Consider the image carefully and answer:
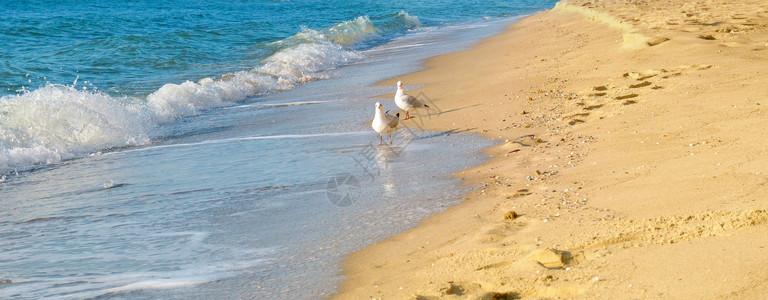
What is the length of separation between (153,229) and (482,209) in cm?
242

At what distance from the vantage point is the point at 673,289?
323cm

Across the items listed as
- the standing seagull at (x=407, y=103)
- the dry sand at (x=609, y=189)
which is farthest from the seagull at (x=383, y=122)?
the standing seagull at (x=407, y=103)

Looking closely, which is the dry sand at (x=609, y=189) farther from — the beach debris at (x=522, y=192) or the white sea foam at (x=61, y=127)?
the white sea foam at (x=61, y=127)

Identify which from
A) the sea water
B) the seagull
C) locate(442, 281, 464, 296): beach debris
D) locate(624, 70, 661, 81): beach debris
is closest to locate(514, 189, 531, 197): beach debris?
the sea water

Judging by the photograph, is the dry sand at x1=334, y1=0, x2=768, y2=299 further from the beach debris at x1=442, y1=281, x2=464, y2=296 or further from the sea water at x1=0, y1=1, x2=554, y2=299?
the sea water at x1=0, y1=1, x2=554, y2=299

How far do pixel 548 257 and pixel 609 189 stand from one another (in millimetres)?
1484

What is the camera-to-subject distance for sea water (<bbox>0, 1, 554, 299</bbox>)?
458 centimetres

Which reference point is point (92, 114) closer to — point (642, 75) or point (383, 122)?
point (383, 122)

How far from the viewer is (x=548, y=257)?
3830 millimetres

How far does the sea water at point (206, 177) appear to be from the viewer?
4582mm

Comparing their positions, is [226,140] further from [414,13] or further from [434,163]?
[414,13]

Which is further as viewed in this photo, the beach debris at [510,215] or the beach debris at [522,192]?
the beach debris at [522,192]

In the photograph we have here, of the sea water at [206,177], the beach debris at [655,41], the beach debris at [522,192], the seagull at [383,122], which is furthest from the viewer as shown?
the beach debris at [655,41]

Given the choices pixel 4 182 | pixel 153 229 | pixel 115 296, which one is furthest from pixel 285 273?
pixel 4 182
